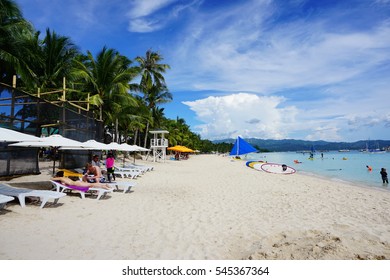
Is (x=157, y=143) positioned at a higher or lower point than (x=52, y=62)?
lower

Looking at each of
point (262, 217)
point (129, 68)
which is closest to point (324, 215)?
point (262, 217)

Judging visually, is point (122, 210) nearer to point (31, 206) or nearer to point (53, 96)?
point (31, 206)

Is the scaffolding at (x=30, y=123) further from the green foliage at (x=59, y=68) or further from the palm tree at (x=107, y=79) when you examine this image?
the palm tree at (x=107, y=79)

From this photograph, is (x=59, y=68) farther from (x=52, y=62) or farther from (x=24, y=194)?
(x=24, y=194)

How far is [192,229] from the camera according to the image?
505 cm

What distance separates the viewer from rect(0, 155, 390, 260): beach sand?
372cm

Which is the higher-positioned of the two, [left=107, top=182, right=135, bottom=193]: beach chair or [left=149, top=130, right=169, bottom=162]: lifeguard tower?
[left=149, top=130, right=169, bottom=162]: lifeguard tower

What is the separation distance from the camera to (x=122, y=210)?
6.25m

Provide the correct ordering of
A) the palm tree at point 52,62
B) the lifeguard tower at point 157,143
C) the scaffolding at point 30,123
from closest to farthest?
the scaffolding at point 30,123 → the palm tree at point 52,62 → the lifeguard tower at point 157,143

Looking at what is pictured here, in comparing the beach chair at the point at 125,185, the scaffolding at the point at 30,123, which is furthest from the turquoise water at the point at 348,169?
the scaffolding at the point at 30,123

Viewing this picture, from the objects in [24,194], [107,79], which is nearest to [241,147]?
[107,79]

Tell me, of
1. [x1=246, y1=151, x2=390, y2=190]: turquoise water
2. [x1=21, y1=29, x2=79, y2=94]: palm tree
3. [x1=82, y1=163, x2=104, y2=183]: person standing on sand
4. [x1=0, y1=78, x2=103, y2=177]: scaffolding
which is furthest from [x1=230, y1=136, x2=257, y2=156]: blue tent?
[x1=82, y1=163, x2=104, y2=183]: person standing on sand

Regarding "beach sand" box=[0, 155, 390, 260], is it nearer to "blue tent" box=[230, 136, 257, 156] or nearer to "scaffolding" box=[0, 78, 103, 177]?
"scaffolding" box=[0, 78, 103, 177]

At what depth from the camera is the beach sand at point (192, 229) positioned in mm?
3725
